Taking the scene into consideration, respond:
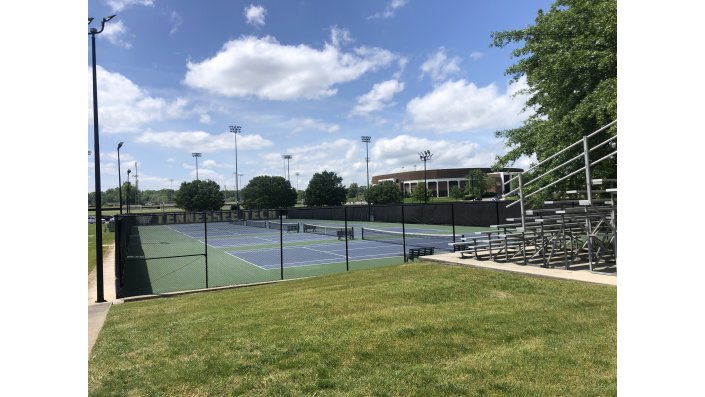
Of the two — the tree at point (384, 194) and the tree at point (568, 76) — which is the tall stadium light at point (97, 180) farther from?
the tree at point (384, 194)

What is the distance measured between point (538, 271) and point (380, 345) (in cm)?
623

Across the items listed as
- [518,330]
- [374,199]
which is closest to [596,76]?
[518,330]

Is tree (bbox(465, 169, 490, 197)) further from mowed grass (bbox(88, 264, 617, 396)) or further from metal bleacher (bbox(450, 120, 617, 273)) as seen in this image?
mowed grass (bbox(88, 264, 617, 396))

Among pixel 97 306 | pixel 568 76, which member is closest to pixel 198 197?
pixel 97 306

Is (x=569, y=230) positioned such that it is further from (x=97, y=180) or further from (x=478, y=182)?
(x=478, y=182)

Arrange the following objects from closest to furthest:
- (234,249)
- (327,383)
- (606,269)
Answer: (327,383) < (606,269) < (234,249)

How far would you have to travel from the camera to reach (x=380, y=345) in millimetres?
5090

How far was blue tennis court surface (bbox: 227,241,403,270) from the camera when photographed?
21033 mm

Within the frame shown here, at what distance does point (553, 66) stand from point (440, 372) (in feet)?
36.8

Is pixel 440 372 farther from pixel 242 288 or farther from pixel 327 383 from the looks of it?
pixel 242 288

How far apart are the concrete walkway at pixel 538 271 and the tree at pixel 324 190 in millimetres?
75534

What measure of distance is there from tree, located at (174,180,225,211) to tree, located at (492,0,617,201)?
82810mm

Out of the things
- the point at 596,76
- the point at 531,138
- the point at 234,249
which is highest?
the point at 596,76

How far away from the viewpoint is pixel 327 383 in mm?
4039
